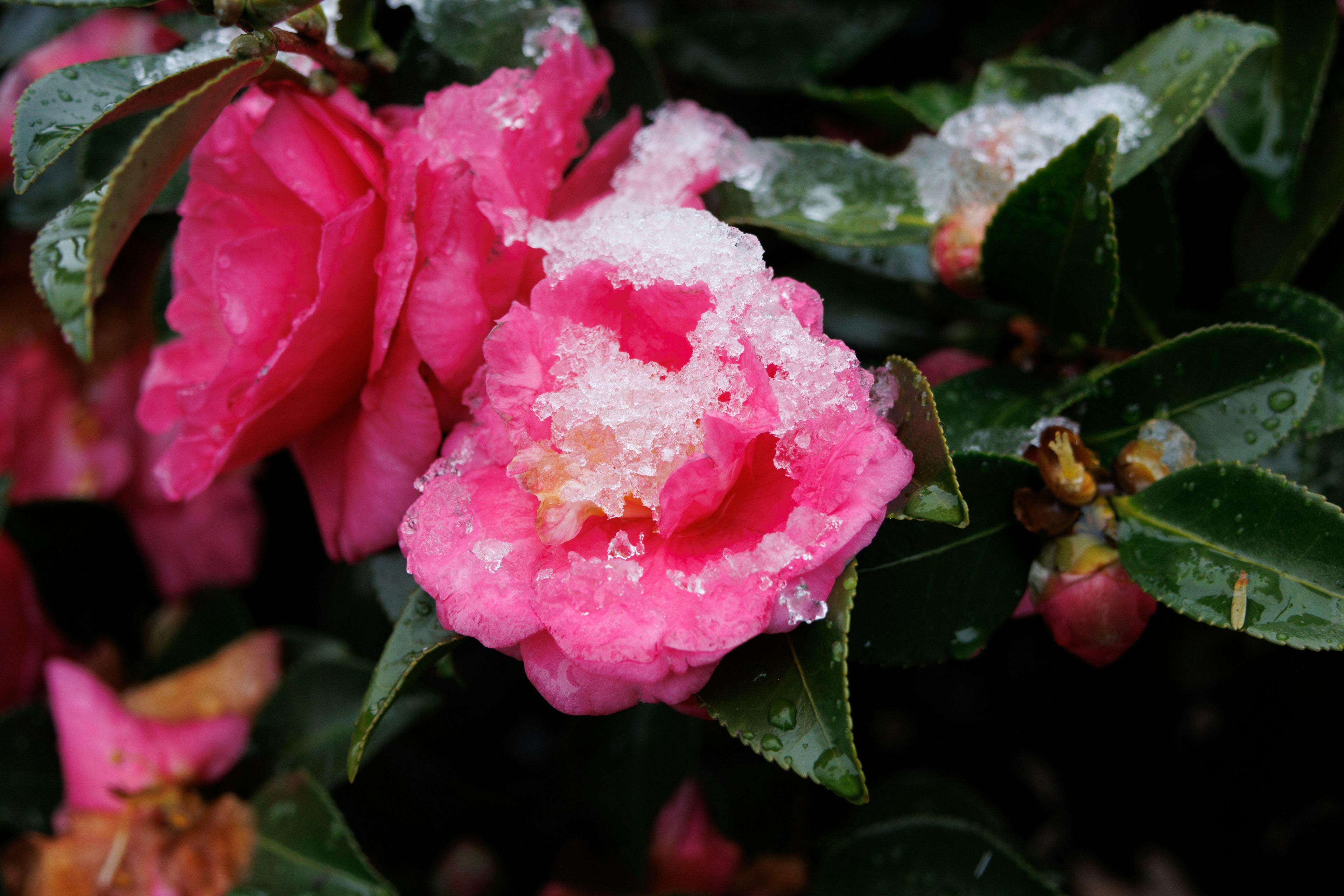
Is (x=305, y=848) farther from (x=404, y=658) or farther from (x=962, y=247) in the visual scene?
(x=962, y=247)

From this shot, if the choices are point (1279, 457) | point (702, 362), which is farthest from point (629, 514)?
point (1279, 457)

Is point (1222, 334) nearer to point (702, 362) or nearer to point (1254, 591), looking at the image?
point (1254, 591)

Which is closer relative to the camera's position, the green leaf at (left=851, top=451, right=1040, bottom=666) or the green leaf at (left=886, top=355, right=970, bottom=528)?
the green leaf at (left=886, top=355, right=970, bottom=528)

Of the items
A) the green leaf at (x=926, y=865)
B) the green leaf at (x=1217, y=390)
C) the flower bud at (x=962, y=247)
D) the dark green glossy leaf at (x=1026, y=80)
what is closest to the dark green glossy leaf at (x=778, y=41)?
the dark green glossy leaf at (x=1026, y=80)

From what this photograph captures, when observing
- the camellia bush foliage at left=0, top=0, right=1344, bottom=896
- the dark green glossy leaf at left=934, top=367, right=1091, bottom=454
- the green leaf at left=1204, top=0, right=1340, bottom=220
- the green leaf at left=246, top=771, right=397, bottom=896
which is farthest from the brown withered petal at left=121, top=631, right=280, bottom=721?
the green leaf at left=1204, top=0, right=1340, bottom=220

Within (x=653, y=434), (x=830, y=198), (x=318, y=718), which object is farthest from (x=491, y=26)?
(x=318, y=718)

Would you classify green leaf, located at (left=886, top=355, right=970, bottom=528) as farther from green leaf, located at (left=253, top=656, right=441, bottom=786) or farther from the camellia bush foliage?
green leaf, located at (left=253, top=656, right=441, bottom=786)

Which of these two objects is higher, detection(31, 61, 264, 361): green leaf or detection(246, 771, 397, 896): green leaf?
detection(31, 61, 264, 361): green leaf
